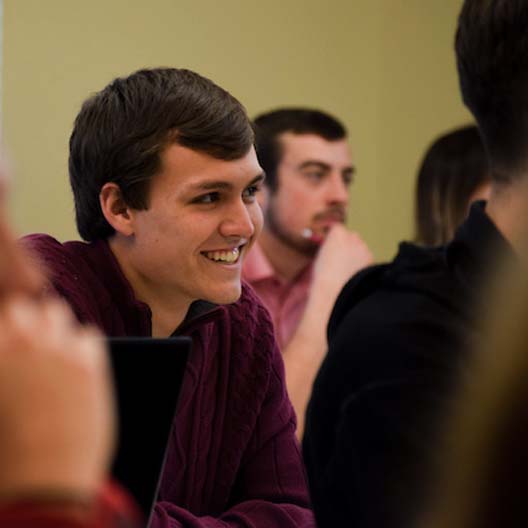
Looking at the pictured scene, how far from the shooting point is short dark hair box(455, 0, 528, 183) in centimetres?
96

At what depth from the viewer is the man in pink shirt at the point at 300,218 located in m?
2.95

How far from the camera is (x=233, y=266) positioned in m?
1.70

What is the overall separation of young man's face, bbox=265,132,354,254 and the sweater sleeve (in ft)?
4.99

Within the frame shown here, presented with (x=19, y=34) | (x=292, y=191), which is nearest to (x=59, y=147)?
(x=19, y=34)

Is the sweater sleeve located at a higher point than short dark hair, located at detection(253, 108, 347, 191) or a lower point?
lower

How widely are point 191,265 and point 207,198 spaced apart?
4.3 inches

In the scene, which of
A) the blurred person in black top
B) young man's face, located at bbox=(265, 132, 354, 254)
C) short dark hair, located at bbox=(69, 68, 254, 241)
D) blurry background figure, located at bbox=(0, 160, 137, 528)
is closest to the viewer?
blurry background figure, located at bbox=(0, 160, 137, 528)

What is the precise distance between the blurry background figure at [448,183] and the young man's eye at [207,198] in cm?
112

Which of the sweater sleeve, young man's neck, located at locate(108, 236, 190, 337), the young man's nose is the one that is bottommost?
the sweater sleeve

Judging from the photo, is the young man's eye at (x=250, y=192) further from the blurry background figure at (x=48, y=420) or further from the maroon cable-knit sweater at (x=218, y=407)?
the blurry background figure at (x=48, y=420)

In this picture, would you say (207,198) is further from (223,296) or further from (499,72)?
(499,72)

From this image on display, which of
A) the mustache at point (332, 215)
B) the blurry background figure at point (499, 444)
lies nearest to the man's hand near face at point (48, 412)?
the blurry background figure at point (499, 444)

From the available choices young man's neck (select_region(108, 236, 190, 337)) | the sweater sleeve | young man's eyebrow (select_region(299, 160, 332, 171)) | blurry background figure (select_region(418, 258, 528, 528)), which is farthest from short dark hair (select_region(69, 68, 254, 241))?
young man's eyebrow (select_region(299, 160, 332, 171))

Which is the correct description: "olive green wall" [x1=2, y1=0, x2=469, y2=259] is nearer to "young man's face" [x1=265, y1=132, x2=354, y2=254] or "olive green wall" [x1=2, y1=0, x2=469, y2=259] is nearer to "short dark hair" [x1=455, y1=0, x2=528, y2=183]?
"young man's face" [x1=265, y1=132, x2=354, y2=254]
